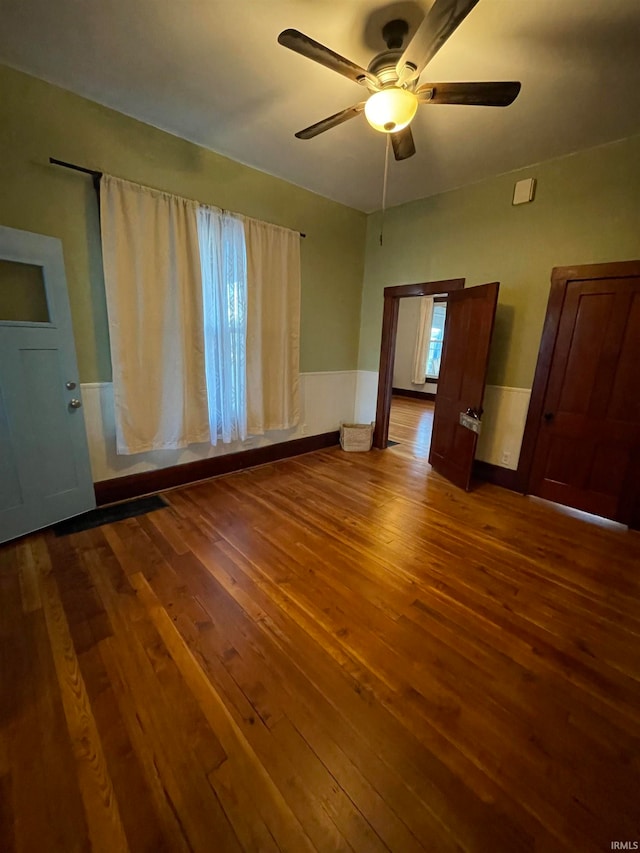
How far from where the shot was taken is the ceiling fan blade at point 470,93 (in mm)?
1529

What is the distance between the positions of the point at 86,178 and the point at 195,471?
2418mm

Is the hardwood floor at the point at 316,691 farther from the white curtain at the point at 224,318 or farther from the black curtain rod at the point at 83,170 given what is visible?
the black curtain rod at the point at 83,170

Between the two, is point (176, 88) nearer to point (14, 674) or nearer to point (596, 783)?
point (14, 674)

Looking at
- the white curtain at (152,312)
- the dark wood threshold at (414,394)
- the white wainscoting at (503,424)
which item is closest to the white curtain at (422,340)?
the dark wood threshold at (414,394)

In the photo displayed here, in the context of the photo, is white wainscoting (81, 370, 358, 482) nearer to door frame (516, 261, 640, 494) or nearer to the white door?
the white door

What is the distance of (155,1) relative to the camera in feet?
5.21

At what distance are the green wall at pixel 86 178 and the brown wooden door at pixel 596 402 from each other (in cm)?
288

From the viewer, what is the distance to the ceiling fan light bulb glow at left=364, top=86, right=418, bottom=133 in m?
1.58

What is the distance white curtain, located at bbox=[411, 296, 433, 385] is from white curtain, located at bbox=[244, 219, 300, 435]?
4.95 metres

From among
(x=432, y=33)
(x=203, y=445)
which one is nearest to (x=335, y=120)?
(x=432, y=33)

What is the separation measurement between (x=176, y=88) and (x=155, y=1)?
607mm

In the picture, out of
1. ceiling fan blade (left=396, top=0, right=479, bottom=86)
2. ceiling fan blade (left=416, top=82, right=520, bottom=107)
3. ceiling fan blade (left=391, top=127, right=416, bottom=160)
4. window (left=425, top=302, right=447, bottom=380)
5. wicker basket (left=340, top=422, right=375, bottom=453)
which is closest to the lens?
ceiling fan blade (left=396, top=0, right=479, bottom=86)

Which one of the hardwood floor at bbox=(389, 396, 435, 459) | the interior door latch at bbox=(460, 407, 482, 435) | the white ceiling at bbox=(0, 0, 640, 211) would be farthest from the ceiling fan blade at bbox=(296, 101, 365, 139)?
the hardwood floor at bbox=(389, 396, 435, 459)

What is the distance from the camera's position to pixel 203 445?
331cm
